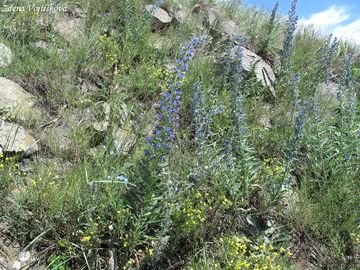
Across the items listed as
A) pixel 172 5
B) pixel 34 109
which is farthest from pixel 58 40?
pixel 172 5

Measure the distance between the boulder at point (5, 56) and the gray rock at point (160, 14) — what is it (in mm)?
2290

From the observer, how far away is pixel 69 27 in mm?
5395

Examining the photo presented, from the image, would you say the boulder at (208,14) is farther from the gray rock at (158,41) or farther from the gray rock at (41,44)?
the gray rock at (41,44)

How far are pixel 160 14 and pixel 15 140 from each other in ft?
11.9

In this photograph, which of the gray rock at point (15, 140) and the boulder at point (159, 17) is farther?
the boulder at point (159, 17)

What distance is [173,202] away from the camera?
3191 mm

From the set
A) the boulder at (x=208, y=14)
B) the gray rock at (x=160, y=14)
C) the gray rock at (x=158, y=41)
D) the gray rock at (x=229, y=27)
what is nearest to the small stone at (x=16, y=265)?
the gray rock at (x=158, y=41)

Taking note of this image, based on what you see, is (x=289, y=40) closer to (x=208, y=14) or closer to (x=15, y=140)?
(x=208, y=14)

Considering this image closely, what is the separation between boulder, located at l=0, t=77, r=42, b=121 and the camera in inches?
145

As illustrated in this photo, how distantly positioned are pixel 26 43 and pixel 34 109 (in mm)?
1302

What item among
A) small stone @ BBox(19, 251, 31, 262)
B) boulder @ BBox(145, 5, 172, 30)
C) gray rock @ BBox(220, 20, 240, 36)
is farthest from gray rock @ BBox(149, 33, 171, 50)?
small stone @ BBox(19, 251, 31, 262)

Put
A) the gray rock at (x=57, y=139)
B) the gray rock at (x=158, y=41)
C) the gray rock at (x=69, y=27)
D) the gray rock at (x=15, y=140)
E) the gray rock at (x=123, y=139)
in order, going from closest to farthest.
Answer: the gray rock at (x=15, y=140)
the gray rock at (x=57, y=139)
the gray rock at (x=123, y=139)
the gray rock at (x=69, y=27)
the gray rock at (x=158, y=41)

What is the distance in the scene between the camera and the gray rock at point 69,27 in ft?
17.0

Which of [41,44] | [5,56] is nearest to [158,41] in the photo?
[41,44]
